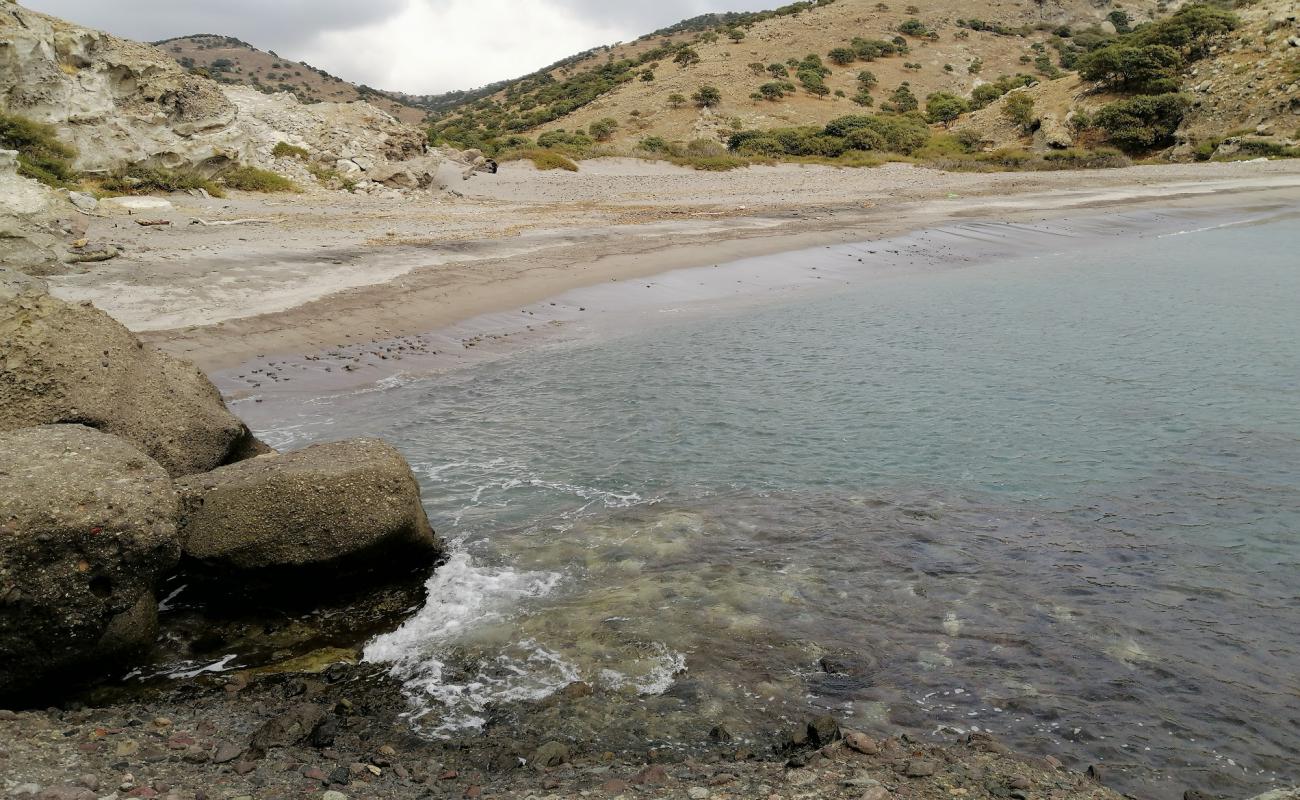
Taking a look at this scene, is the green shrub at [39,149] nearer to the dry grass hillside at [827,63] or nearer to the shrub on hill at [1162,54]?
the dry grass hillside at [827,63]

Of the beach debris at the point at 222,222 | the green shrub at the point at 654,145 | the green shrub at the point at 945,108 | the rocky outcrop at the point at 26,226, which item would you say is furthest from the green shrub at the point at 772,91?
the rocky outcrop at the point at 26,226

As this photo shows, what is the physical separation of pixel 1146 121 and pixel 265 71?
108 m

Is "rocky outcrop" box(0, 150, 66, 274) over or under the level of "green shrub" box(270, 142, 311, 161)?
under

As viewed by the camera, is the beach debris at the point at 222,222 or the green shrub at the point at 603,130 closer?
the beach debris at the point at 222,222

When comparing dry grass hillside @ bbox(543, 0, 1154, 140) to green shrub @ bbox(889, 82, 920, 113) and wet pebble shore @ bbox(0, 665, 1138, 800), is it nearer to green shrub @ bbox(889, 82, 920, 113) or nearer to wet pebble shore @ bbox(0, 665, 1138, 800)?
green shrub @ bbox(889, 82, 920, 113)

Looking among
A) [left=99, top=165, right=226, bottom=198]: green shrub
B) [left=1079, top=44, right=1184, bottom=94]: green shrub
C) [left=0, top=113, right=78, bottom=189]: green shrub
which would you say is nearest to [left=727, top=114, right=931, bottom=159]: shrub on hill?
[left=1079, top=44, right=1184, bottom=94]: green shrub

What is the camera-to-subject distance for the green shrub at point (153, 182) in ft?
77.5

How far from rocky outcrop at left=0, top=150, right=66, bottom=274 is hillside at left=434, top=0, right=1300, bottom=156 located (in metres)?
34.0

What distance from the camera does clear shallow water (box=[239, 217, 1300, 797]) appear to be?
5.34 meters

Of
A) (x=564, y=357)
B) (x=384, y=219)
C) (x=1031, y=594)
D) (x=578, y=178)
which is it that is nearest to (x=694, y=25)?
(x=578, y=178)

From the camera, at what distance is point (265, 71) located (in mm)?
111500

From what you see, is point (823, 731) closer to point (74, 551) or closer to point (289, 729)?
point (289, 729)

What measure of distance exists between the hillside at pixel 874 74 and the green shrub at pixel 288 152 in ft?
67.2

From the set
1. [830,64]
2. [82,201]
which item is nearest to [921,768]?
[82,201]
